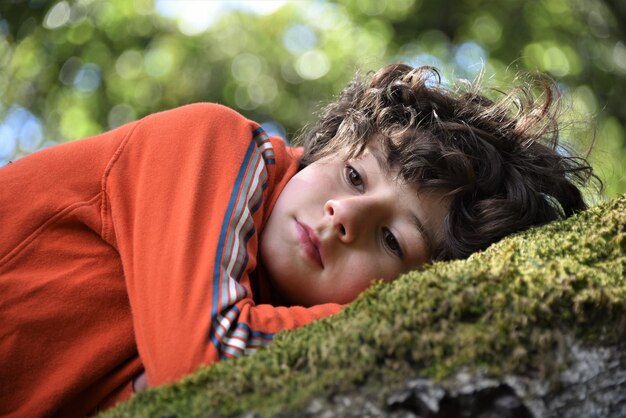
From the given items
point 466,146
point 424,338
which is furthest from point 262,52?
point 424,338

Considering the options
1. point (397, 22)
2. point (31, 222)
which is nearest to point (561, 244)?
point (31, 222)

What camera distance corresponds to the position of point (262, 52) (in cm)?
1343

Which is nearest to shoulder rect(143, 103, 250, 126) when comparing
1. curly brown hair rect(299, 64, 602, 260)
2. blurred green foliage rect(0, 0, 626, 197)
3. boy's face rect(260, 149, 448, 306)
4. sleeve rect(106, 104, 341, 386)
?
sleeve rect(106, 104, 341, 386)

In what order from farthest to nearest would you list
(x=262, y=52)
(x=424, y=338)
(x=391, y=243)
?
1. (x=262, y=52)
2. (x=391, y=243)
3. (x=424, y=338)

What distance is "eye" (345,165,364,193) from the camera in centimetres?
240

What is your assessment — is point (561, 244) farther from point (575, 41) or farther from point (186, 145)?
point (575, 41)

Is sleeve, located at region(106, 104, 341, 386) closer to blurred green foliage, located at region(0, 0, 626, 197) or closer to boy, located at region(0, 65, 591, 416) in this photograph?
boy, located at region(0, 65, 591, 416)

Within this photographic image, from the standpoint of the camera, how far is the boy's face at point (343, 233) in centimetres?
225

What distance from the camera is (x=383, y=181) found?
2.37 metres

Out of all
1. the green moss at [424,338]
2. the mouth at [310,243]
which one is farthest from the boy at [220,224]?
the green moss at [424,338]

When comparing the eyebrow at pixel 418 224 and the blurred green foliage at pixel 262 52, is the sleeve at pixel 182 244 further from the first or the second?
the blurred green foliage at pixel 262 52

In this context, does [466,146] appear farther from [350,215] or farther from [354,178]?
[350,215]

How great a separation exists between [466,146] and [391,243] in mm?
478

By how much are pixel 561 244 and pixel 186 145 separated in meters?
1.07
